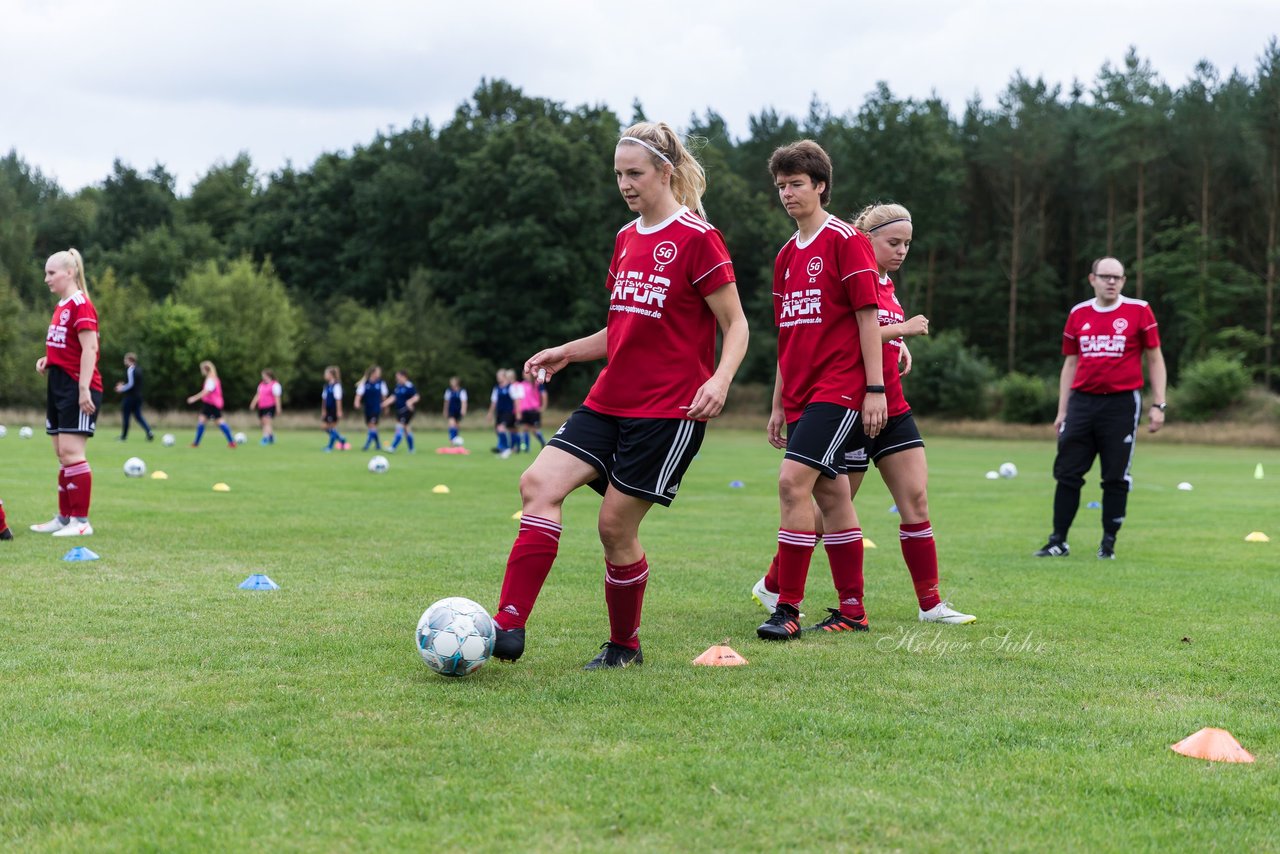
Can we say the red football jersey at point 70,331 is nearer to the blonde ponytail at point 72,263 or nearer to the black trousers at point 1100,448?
the blonde ponytail at point 72,263

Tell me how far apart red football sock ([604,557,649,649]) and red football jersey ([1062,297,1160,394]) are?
5551 mm

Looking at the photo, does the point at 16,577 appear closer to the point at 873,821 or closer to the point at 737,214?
the point at 873,821

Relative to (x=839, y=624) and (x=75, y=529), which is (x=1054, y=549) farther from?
(x=75, y=529)

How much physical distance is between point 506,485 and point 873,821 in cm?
1486

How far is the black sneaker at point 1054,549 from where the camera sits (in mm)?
9802

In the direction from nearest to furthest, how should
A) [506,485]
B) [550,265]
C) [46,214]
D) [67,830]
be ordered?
[67,830] → [506,485] → [550,265] → [46,214]

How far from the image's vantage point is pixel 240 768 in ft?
11.8

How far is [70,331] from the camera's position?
9344mm

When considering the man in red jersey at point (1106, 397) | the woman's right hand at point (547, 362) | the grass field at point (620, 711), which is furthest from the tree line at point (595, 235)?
the woman's right hand at point (547, 362)

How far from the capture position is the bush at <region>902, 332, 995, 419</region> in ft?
170

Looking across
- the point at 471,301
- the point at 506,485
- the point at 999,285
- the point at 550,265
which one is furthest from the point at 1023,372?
the point at 506,485

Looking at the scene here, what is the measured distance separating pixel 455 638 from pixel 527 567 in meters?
0.42

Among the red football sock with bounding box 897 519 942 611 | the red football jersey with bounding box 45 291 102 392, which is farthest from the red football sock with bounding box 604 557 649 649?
the red football jersey with bounding box 45 291 102 392

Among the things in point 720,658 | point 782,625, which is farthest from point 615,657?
point 782,625
